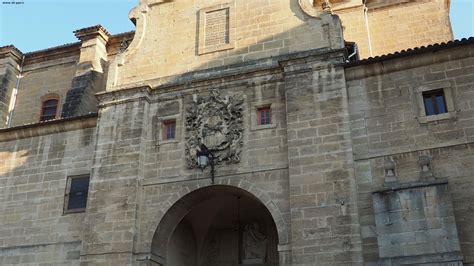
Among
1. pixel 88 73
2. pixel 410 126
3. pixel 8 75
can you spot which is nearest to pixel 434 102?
pixel 410 126

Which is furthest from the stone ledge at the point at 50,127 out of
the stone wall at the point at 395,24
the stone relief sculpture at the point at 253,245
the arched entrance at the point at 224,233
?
the stone wall at the point at 395,24

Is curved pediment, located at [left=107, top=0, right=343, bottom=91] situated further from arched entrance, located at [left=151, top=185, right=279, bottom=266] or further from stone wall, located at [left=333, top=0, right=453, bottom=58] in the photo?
stone wall, located at [left=333, top=0, right=453, bottom=58]

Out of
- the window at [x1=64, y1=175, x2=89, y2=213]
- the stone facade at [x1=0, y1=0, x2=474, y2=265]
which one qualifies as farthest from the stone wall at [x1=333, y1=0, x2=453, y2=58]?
the window at [x1=64, y1=175, x2=89, y2=213]

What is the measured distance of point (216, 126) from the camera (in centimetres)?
1448

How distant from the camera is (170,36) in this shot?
1656 centimetres

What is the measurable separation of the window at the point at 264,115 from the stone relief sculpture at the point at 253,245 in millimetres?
3448

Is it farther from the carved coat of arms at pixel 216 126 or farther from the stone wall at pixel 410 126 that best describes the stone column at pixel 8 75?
the stone wall at pixel 410 126

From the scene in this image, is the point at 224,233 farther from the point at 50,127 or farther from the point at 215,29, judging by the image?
the point at 50,127

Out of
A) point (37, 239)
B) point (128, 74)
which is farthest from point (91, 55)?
point (37, 239)

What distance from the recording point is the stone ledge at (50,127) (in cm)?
1658

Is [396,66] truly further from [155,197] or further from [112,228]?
[112,228]

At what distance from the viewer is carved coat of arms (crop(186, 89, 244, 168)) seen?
14.2m

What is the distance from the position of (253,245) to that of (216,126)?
3.88 m

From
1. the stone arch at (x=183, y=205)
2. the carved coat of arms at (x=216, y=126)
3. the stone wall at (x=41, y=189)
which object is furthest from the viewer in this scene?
the stone wall at (x=41, y=189)
